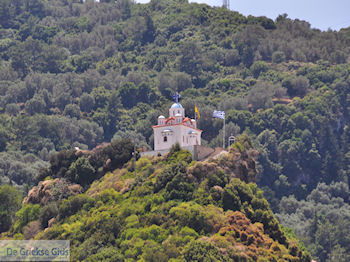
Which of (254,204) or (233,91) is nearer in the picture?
(254,204)

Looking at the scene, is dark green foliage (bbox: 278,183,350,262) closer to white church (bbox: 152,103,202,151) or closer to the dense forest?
the dense forest

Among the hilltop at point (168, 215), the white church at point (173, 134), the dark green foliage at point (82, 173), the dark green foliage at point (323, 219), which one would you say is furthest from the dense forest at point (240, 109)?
the white church at point (173, 134)

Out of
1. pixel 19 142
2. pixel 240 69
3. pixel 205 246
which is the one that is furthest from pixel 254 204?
pixel 240 69

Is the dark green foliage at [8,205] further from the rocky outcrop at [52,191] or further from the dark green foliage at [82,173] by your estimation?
the dark green foliage at [82,173]

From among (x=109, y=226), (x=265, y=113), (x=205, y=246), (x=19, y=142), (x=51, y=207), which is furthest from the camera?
(x=265, y=113)

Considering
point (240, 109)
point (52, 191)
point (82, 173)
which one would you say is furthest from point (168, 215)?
point (240, 109)

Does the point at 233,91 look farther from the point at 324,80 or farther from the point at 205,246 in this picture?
the point at 205,246

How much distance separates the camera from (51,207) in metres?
97.9

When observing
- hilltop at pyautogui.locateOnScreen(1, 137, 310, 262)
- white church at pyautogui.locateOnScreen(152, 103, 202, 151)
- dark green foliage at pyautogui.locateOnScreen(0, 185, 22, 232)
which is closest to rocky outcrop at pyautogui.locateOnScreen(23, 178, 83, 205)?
hilltop at pyautogui.locateOnScreen(1, 137, 310, 262)

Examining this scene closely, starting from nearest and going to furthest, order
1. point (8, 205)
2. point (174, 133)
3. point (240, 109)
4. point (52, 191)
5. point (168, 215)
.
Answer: point (168, 215) → point (174, 133) → point (52, 191) → point (8, 205) → point (240, 109)

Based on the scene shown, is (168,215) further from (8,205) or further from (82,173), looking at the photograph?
(8,205)

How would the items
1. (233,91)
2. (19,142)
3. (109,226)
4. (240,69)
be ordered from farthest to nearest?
(240,69) < (233,91) < (19,142) < (109,226)

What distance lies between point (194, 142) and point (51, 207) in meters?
16.2

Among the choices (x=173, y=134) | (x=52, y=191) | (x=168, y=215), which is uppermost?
(x=173, y=134)
